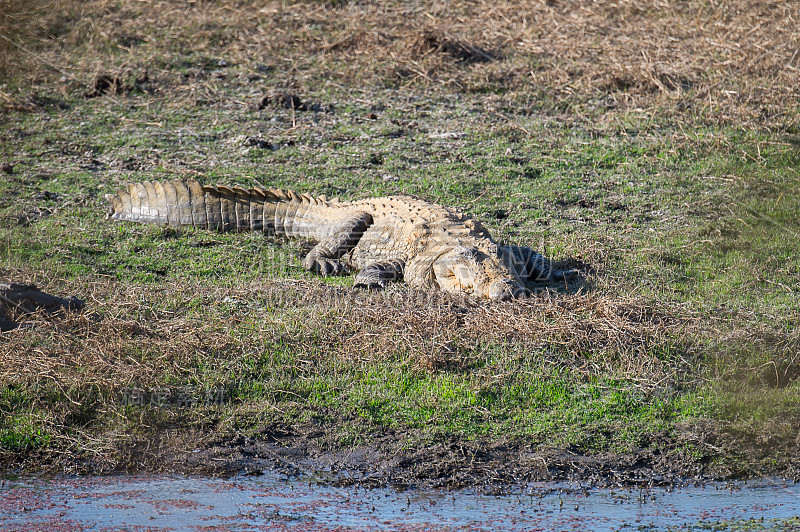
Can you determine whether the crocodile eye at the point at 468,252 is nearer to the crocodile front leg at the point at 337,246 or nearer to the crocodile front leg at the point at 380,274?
the crocodile front leg at the point at 380,274

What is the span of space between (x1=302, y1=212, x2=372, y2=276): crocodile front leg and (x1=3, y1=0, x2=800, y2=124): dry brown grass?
3.74m

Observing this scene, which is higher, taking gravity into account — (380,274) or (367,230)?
(367,230)

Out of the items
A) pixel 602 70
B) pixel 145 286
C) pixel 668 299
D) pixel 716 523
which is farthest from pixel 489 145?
pixel 716 523

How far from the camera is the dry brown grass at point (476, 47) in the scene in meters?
Answer: 10.7

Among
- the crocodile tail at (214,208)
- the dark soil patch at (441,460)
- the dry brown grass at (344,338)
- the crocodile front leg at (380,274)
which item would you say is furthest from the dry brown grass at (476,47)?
the dark soil patch at (441,460)

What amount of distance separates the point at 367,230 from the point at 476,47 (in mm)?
4952

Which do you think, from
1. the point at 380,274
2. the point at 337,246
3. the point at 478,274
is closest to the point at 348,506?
the point at 478,274

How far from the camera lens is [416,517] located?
4270mm

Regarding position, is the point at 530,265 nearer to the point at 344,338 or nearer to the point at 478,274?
the point at 478,274

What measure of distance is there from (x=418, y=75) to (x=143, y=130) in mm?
3516

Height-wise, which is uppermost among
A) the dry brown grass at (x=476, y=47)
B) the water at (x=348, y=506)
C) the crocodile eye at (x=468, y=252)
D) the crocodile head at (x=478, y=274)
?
the dry brown grass at (x=476, y=47)

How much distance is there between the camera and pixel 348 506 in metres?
4.40

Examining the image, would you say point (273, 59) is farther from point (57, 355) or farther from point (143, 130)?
point (57, 355)

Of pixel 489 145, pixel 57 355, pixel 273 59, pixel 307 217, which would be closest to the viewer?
pixel 57 355
